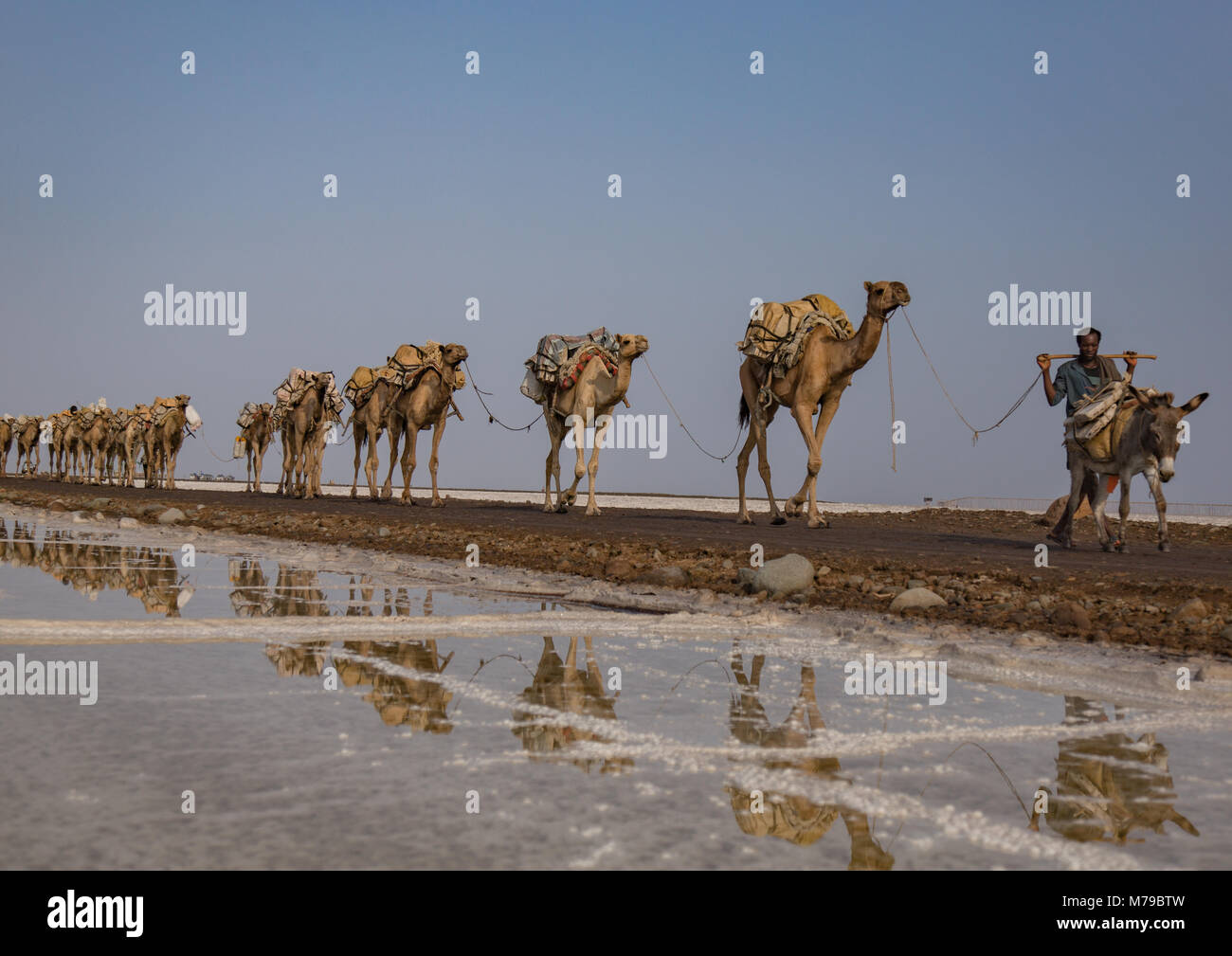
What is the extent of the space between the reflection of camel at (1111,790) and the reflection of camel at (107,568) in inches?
264

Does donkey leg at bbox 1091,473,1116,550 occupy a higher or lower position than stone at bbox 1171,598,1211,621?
higher

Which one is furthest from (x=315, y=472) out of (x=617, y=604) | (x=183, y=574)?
(x=617, y=604)

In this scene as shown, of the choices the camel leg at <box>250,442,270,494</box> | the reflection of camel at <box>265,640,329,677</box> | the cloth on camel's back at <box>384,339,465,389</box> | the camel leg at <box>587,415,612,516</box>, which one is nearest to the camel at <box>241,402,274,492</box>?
the camel leg at <box>250,442,270,494</box>

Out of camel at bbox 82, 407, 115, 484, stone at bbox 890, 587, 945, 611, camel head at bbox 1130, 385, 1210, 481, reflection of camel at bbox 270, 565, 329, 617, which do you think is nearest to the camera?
reflection of camel at bbox 270, 565, 329, 617

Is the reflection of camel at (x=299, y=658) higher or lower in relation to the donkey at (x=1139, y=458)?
lower

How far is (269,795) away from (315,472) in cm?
3580

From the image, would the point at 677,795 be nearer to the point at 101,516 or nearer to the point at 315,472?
the point at 101,516

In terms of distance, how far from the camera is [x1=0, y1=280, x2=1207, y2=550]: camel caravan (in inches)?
625

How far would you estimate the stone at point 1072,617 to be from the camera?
8797 millimetres

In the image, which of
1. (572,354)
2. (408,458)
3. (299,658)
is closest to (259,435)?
(408,458)

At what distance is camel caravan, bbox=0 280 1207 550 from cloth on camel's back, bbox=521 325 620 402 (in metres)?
0.03

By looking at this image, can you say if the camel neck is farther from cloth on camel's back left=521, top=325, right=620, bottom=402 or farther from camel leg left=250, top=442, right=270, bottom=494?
camel leg left=250, top=442, right=270, bottom=494

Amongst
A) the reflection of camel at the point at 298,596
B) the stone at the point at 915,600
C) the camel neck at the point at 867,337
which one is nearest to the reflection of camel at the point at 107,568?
the reflection of camel at the point at 298,596

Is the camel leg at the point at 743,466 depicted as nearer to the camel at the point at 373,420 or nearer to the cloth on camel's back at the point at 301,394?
the camel at the point at 373,420
